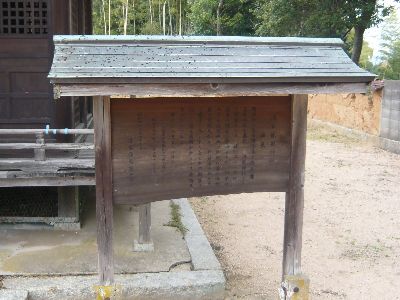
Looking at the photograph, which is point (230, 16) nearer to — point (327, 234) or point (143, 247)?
point (327, 234)

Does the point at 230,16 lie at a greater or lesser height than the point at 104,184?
greater

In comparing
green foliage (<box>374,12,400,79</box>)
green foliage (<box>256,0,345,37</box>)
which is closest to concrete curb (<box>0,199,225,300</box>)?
green foliage (<box>256,0,345,37</box>)

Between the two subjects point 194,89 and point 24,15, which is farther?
point 24,15

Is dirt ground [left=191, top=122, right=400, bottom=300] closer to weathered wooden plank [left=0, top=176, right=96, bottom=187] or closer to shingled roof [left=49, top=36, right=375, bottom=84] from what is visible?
weathered wooden plank [left=0, top=176, right=96, bottom=187]

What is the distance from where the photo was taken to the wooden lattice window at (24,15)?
6656mm

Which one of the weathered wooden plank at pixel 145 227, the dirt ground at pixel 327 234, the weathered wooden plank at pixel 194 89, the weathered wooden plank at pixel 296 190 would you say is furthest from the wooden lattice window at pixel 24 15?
the dirt ground at pixel 327 234

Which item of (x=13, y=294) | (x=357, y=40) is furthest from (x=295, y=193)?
(x=357, y=40)

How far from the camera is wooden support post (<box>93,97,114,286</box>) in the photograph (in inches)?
162

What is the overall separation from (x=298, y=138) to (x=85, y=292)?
283 centimetres

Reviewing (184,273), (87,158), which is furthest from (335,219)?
(87,158)

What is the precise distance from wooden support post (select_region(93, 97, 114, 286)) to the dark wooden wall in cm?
279

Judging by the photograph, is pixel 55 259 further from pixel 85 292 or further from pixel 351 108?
pixel 351 108

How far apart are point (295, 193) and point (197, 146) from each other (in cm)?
108

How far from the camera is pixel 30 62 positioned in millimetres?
6688
